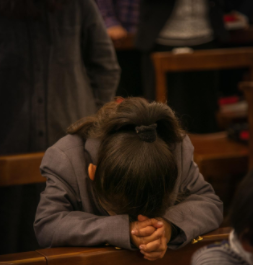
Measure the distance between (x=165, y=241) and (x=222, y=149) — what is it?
4.75 feet

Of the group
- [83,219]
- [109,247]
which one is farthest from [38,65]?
[109,247]

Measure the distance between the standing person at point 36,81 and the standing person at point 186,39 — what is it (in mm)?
1090

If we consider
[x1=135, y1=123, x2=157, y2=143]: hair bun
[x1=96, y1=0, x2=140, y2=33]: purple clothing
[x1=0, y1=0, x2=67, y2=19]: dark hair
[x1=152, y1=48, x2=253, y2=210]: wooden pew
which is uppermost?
[x1=0, y1=0, x2=67, y2=19]: dark hair

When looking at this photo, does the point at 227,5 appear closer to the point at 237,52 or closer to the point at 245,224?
the point at 237,52

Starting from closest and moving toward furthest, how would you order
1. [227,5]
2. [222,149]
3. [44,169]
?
[44,169]
[222,149]
[227,5]

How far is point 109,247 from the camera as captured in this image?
124 centimetres

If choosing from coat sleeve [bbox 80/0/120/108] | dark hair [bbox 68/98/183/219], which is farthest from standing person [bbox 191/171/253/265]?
coat sleeve [bbox 80/0/120/108]

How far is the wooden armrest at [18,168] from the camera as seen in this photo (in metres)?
1.58

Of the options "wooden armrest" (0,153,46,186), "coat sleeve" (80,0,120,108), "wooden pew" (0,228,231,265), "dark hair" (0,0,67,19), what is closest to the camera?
"wooden pew" (0,228,231,265)

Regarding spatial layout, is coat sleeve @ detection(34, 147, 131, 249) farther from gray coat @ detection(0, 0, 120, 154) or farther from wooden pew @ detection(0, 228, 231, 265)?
gray coat @ detection(0, 0, 120, 154)

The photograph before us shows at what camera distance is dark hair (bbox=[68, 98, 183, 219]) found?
1.26 meters

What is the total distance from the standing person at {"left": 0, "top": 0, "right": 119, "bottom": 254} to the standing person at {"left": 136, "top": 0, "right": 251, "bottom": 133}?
1090 millimetres

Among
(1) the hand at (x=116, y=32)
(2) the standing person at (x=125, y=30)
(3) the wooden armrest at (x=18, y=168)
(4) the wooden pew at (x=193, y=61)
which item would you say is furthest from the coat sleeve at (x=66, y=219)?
(1) the hand at (x=116, y=32)

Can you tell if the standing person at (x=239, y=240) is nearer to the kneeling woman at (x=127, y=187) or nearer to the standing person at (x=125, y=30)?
the kneeling woman at (x=127, y=187)
